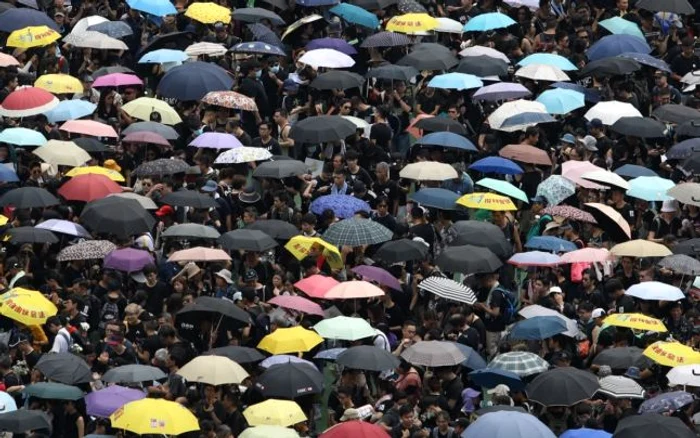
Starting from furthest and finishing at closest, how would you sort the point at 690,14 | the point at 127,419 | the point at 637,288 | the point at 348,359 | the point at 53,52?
the point at 690,14 < the point at 53,52 < the point at 637,288 < the point at 348,359 < the point at 127,419

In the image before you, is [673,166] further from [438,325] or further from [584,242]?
[438,325]

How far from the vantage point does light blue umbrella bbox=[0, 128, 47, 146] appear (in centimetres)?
3091

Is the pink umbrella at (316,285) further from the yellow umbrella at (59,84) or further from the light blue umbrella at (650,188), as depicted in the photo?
the yellow umbrella at (59,84)

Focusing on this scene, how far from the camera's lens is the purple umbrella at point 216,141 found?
31125 millimetres

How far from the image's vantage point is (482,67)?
3359 centimetres

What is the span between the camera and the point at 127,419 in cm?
2400

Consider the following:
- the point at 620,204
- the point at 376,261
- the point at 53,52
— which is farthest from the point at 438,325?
the point at 53,52

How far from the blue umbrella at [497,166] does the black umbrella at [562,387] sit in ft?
19.2

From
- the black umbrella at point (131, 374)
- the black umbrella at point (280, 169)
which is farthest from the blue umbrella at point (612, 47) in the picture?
the black umbrella at point (131, 374)

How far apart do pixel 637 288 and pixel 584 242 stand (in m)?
2.06

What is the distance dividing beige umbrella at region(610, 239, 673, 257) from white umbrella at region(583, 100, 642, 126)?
4.05 m

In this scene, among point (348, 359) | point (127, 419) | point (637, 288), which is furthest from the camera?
point (637, 288)

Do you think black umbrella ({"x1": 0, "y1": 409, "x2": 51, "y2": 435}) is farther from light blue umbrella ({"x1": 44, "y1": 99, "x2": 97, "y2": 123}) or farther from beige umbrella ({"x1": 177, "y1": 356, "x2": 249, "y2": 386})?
light blue umbrella ({"x1": 44, "y1": 99, "x2": 97, "y2": 123})

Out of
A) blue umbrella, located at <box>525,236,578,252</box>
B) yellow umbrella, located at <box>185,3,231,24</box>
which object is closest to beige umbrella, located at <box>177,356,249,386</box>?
blue umbrella, located at <box>525,236,578,252</box>
